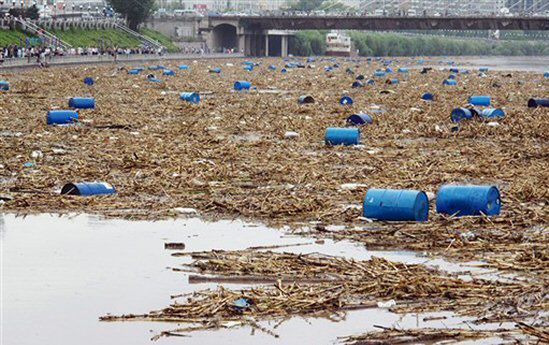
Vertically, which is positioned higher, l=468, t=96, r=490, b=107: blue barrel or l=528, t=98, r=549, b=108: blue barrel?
l=528, t=98, r=549, b=108: blue barrel

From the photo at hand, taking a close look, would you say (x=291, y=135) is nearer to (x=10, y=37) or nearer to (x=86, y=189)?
(x=86, y=189)

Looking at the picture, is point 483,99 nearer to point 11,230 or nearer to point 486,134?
point 486,134

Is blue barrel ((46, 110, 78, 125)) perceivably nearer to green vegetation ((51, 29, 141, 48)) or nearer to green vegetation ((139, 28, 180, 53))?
green vegetation ((51, 29, 141, 48))

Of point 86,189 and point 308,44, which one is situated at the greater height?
point 86,189

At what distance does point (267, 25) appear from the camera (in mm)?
165500

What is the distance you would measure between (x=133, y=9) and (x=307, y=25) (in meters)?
32.3

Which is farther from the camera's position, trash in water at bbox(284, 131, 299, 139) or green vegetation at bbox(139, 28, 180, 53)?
green vegetation at bbox(139, 28, 180, 53)

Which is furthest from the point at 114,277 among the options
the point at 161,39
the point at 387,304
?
the point at 161,39

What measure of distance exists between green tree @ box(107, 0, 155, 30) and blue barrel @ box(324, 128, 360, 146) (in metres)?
113

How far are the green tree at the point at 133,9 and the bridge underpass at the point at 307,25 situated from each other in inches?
975

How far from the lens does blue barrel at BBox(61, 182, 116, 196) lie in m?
16.4

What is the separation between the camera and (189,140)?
80.8 ft

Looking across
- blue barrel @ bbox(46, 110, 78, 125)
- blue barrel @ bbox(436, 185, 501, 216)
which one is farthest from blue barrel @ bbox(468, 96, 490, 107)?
blue barrel @ bbox(436, 185, 501, 216)

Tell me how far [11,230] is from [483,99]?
27.7m
